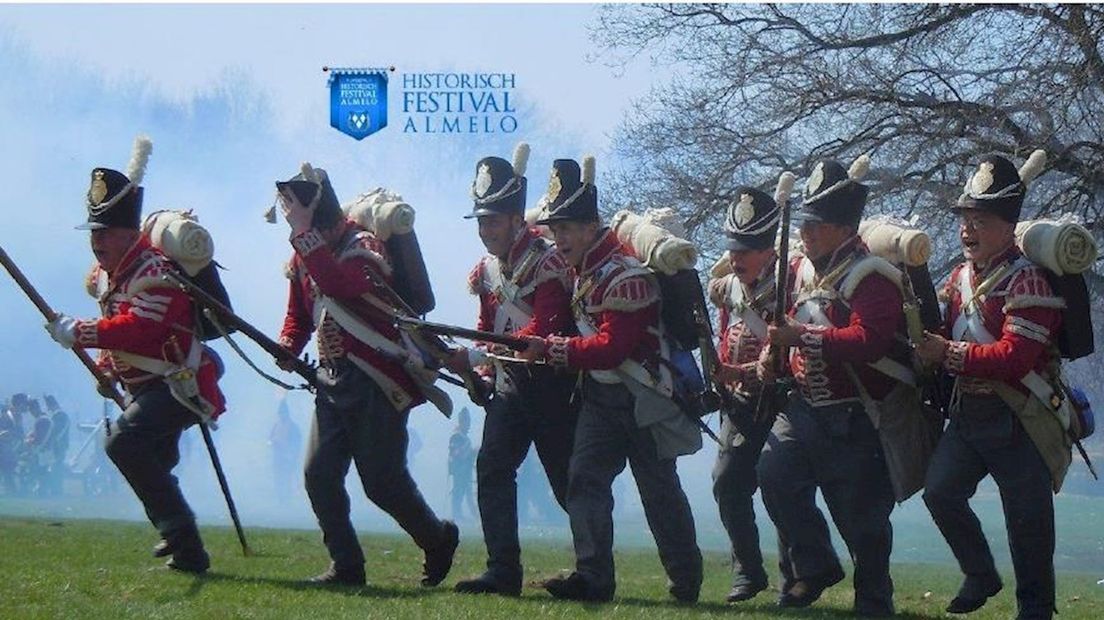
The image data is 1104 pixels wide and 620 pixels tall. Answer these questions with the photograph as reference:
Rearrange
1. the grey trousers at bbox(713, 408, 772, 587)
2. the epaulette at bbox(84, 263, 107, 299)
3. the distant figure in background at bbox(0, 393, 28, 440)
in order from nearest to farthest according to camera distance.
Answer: the epaulette at bbox(84, 263, 107, 299)
the grey trousers at bbox(713, 408, 772, 587)
the distant figure in background at bbox(0, 393, 28, 440)

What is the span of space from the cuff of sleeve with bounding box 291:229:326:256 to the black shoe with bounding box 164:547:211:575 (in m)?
1.82

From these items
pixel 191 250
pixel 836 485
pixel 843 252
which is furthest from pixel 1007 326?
pixel 191 250

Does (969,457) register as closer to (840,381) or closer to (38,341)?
(840,381)

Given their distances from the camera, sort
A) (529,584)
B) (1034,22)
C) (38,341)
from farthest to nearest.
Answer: (38,341), (1034,22), (529,584)

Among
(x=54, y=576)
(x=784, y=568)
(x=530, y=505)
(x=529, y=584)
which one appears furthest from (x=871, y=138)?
(x=530, y=505)

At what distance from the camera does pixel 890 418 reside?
30.0ft

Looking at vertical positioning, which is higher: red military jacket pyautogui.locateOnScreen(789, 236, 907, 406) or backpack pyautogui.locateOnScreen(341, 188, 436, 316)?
backpack pyautogui.locateOnScreen(341, 188, 436, 316)

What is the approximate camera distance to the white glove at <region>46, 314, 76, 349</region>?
953cm

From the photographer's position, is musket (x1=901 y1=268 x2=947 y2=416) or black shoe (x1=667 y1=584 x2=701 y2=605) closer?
musket (x1=901 y1=268 x2=947 y2=416)

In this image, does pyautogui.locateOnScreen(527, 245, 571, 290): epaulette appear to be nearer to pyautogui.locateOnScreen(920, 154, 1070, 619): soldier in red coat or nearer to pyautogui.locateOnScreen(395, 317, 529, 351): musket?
pyautogui.locateOnScreen(395, 317, 529, 351): musket

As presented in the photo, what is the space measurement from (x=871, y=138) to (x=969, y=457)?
10.2 metres

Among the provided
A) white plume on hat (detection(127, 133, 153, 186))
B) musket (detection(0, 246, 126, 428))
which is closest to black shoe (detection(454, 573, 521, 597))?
musket (detection(0, 246, 126, 428))

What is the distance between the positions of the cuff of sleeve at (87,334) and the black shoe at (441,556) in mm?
2141

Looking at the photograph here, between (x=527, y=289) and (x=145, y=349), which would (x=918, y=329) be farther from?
(x=145, y=349)
